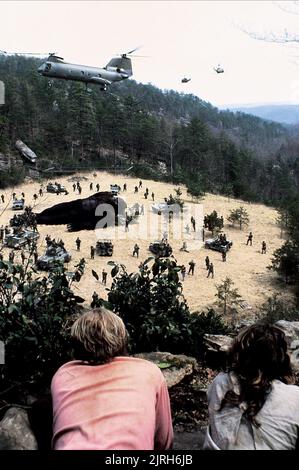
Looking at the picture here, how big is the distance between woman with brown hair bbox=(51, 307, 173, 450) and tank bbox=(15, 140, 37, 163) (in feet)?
155

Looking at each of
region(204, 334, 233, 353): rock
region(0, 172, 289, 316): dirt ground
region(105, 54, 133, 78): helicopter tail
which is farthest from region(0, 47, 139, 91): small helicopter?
region(204, 334, 233, 353): rock

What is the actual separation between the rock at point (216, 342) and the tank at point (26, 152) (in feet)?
147

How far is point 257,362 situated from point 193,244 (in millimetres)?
23849

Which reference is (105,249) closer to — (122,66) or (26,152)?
A: (122,66)

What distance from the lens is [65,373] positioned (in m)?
2.23

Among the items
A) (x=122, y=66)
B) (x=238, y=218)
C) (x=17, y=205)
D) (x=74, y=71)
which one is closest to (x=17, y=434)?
(x=74, y=71)

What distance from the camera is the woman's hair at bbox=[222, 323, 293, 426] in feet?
6.81

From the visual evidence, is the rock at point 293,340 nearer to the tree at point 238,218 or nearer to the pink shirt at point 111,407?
the pink shirt at point 111,407

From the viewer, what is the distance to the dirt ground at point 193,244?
1923cm

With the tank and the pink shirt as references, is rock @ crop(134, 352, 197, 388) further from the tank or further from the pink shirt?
the tank

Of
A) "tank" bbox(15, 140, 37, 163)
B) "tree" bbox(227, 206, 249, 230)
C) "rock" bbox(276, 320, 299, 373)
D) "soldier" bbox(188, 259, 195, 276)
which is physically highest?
"tank" bbox(15, 140, 37, 163)

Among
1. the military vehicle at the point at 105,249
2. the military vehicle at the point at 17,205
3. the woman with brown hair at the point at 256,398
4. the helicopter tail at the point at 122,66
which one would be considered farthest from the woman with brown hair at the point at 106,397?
the military vehicle at the point at 17,205
